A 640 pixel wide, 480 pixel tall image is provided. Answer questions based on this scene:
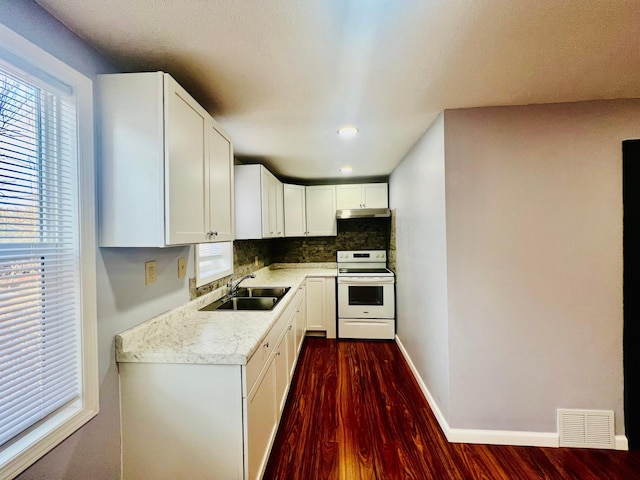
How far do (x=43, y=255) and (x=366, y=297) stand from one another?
3.03 m

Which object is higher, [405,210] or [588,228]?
[405,210]

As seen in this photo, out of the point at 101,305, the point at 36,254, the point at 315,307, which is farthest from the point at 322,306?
the point at 36,254

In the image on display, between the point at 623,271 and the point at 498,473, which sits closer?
the point at 498,473

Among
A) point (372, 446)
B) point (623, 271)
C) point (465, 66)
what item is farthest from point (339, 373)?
point (465, 66)

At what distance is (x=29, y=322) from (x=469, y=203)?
2.23 metres

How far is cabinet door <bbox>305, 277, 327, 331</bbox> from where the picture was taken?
3488mm

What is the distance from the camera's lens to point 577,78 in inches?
55.6

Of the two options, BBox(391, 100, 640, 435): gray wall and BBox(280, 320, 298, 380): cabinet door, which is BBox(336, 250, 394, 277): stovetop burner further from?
BBox(391, 100, 640, 435): gray wall

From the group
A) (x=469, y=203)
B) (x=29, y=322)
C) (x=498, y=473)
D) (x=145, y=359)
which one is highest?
(x=469, y=203)

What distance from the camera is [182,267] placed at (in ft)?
5.67

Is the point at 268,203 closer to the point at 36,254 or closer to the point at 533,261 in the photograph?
the point at 36,254

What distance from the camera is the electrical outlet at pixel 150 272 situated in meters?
1.41

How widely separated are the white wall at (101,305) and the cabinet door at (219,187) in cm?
36

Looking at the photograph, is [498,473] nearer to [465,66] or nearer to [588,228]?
[588,228]
